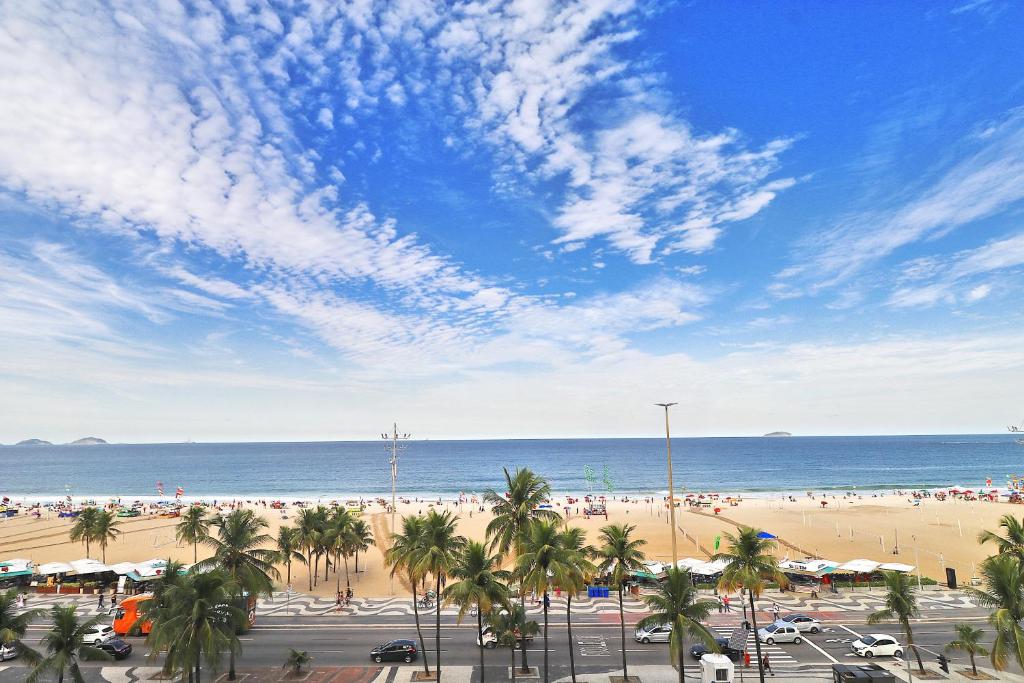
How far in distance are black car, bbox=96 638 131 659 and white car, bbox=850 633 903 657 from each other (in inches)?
1912

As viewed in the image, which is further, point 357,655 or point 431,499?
point 431,499

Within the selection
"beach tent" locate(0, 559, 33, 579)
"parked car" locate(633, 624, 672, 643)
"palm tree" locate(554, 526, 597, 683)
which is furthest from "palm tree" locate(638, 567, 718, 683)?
"beach tent" locate(0, 559, 33, 579)

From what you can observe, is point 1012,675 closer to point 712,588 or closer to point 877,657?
point 877,657

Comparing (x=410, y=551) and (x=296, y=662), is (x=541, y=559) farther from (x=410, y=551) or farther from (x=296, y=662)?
(x=296, y=662)

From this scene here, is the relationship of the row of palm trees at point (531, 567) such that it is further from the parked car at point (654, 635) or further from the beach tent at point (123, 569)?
the beach tent at point (123, 569)

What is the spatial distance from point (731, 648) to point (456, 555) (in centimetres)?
2012

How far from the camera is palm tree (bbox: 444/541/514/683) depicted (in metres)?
28.8

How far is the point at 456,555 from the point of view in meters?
31.3

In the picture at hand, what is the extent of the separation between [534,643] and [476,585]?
14073 millimetres

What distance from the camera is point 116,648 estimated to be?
122 ft

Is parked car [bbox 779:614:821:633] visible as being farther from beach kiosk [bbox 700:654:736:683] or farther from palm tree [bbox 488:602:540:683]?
palm tree [bbox 488:602:540:683]

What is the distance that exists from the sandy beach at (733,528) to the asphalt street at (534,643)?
11.2m

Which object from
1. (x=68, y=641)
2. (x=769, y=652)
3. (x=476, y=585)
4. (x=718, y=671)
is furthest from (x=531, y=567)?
(x=68, y=641)

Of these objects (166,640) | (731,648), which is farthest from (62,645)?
(731,648)
